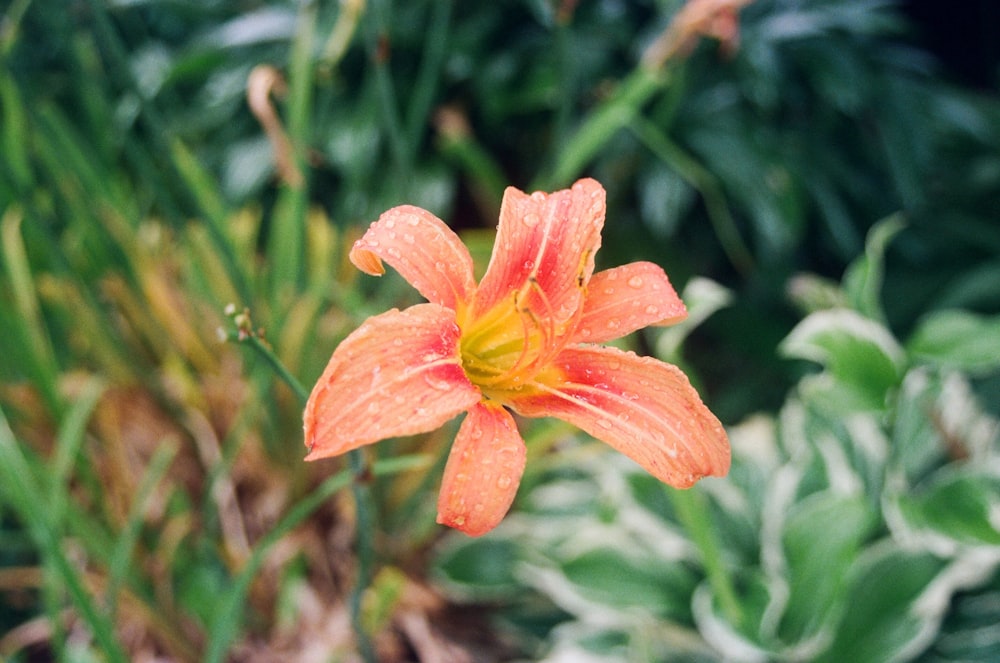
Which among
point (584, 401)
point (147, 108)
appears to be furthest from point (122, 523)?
point (584, 401)

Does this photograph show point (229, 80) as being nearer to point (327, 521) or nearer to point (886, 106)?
point (327, 521)

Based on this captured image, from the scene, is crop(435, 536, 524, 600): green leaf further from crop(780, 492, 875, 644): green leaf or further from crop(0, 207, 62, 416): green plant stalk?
crop(0, 207, 62, 416): green plant stalk

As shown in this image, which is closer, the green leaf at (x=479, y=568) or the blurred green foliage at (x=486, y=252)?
the blurred green foliage at (x=486, y=252)

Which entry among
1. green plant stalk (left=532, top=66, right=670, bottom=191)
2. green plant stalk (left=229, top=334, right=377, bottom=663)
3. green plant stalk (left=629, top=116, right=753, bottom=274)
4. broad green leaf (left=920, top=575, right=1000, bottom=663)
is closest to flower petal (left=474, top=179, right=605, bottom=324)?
green plant stalk (left=229, top=334, right=377, bottom=663)

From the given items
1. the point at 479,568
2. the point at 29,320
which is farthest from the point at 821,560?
the point at 29,320

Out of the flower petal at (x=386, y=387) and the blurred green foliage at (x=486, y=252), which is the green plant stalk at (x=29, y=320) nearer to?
the blurred green foliage at (x=486, y=252)

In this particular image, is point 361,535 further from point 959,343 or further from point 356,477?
point 959,343

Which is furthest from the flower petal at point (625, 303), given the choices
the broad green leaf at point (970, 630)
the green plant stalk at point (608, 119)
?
the broad green leaf at point (970, 630)
